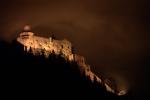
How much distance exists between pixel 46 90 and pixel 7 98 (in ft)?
40.3

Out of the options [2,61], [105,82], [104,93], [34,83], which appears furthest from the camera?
[105,82]

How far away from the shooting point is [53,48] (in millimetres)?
109938

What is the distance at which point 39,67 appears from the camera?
93.6 m

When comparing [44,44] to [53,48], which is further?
[53,48]

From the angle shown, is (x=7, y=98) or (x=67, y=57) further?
(x=67, y=57)

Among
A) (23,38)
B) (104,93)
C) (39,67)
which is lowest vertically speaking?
(104,93)

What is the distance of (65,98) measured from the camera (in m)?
80.6

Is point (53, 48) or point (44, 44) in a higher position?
point (44, 44)

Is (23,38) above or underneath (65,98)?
above

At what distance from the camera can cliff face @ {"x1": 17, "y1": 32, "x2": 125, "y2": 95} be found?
106375 millimetres

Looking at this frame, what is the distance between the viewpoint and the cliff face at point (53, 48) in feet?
349

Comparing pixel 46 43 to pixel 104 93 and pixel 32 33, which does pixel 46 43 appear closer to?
pixel 32 33

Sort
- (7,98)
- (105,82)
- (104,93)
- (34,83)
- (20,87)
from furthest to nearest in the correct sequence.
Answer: (105,82)
(104,93)
(34,83)
(20,87)
(7,98)

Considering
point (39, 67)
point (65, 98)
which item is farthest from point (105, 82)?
point (65, 98)
